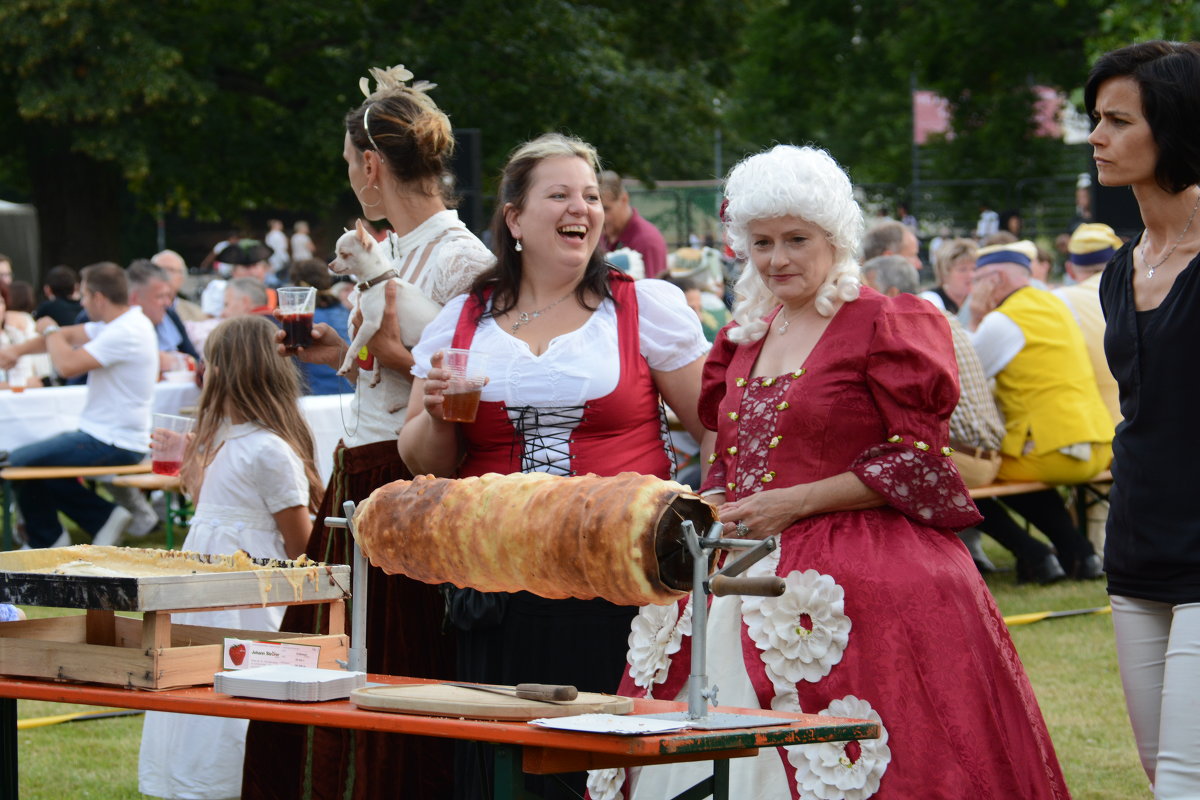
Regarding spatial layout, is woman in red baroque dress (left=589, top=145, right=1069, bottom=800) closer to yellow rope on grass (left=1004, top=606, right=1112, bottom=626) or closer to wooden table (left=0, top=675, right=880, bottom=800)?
wooden table (left=0, top=675, right=880, bottom=800)

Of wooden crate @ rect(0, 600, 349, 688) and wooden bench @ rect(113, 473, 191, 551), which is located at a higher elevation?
wooden crate @ rect(0, 600, 349, 688)

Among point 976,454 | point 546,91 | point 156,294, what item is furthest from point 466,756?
point 546,91

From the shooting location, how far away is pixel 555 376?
147 inches

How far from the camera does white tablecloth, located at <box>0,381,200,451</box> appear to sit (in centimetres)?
991

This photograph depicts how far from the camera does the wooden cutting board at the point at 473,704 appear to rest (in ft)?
8.22

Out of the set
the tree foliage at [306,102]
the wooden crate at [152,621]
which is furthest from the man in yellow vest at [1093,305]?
the tree foliage at [306,102]

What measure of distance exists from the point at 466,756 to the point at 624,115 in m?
18.5

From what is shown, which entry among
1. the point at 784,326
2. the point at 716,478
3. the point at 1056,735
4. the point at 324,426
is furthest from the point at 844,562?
the point at 324,426

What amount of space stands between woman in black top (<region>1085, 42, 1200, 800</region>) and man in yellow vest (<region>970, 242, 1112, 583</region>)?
501 cm

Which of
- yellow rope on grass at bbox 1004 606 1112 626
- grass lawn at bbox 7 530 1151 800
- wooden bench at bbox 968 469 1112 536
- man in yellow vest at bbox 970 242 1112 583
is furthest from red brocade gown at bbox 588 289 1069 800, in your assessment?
man in yellow vest at bbox 970 242 1112 583

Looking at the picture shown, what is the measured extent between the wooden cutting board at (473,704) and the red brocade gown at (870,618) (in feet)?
2.33

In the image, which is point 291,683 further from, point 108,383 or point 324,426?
point 108,383

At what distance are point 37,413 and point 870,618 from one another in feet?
26.3

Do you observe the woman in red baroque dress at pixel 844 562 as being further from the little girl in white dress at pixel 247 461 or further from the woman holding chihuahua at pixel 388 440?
the little girl in white dress at pixel 247 461
